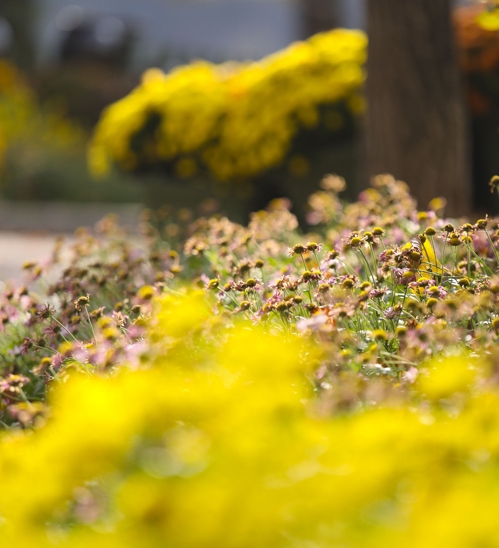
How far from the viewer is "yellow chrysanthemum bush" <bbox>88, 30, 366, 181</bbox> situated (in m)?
6.84

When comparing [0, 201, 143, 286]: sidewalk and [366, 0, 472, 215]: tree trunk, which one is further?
[0, 201, 143, 286]: sidewalk

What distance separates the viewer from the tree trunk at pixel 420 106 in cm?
546

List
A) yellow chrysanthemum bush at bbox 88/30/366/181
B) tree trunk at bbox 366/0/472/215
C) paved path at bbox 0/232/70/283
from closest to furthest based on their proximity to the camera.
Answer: tree trunk at bbox 366/0/472/215 < yellow chrysanthemum bush at bbox 88/30/366/181 < paved path at bbox 0/232/70/283

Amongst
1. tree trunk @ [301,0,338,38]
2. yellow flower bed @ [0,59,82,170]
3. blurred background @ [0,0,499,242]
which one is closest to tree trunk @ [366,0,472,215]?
blurred background @ [0,0,499,242]

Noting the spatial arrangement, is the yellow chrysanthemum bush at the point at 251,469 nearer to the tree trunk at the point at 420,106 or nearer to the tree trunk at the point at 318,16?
the tree trunk at the point at 420,106

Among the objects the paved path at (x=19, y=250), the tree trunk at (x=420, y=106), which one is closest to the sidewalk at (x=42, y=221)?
the paved path at (x=19, y=250)

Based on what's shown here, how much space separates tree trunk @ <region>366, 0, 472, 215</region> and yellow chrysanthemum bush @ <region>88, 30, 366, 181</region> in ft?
3.86

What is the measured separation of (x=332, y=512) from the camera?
45.2 inches

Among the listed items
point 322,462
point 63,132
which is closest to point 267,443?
point 322,462

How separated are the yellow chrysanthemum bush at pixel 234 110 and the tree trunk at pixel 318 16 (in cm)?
537

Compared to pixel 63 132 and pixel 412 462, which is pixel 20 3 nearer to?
pixel 63 132

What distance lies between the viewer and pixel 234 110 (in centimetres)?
726

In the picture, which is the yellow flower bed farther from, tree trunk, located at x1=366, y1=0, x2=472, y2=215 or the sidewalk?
tree trunk, located at x1=366, y1=0, x2=472, y2=215

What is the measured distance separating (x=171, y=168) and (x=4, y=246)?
3255mm
